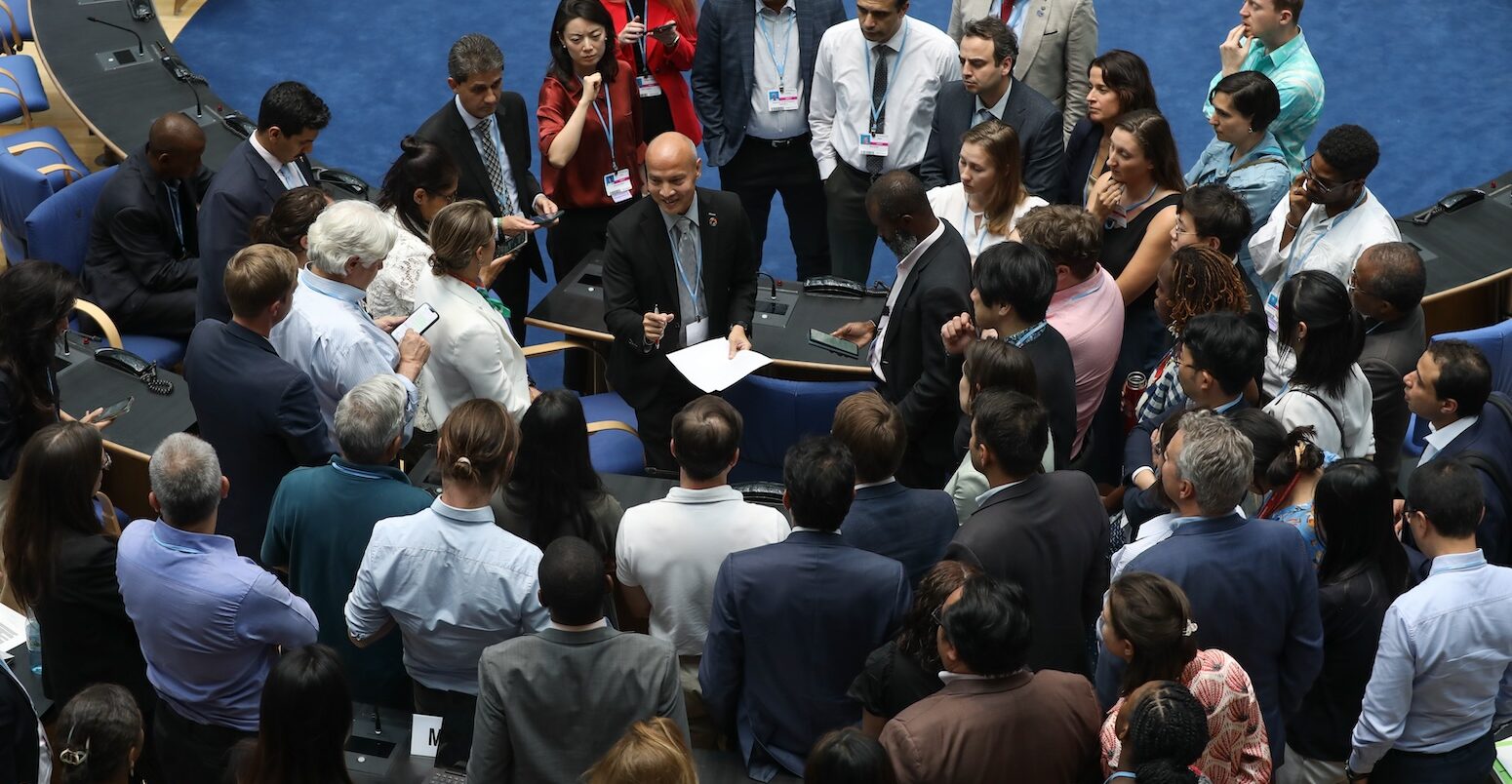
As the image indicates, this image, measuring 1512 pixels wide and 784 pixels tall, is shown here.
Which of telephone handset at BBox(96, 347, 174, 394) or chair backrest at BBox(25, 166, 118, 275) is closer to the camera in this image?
telephone handset at BBox(96, 347, 174, 394)

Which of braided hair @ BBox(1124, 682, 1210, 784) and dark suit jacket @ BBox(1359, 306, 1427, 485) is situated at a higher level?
dark suit jacket @ BBox(1359, 306, 1427, 485)

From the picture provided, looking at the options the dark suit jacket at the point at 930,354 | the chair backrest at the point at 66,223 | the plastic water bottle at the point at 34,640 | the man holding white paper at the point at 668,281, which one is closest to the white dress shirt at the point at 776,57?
the man holding white paper at the point at 668,281

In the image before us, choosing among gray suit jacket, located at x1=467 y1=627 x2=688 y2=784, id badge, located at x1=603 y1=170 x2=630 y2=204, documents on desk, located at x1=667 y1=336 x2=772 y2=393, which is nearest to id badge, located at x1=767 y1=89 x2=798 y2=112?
id badge, located at x1=603 y1=170 x2=630 y2=204

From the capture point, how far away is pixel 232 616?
10.6 feet

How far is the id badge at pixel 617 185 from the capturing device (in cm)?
583

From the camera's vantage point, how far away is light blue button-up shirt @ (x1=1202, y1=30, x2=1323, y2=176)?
541 cm

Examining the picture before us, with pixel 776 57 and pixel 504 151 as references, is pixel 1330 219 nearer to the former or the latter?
pixel 776 57

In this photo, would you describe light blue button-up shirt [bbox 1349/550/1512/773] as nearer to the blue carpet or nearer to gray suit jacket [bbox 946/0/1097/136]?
gray suit jacket [bbox 946/0/1097/136]

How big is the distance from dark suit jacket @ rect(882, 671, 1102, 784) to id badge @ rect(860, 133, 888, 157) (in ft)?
11.1

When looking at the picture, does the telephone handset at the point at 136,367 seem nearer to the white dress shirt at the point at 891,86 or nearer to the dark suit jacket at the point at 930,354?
the dark suit jacket at the point at 930,354

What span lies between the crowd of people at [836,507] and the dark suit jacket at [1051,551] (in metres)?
0.01

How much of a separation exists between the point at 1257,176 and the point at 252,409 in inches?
140

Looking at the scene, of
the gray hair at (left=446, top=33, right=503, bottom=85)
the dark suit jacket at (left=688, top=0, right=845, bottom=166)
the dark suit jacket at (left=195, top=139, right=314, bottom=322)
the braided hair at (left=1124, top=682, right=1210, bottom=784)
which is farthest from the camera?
the dark suit jacket at (left=688, top=0, right=845, bottom=166)

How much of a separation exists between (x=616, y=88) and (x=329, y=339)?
2.07 meters
